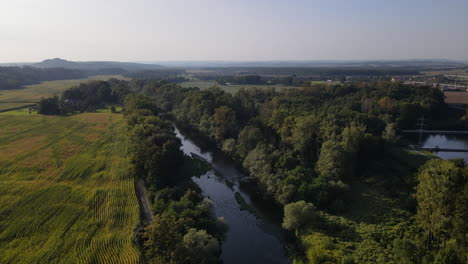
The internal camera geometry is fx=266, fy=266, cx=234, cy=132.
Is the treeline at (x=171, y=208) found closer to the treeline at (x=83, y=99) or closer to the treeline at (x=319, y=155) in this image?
the treeline at (x=319, y=155)

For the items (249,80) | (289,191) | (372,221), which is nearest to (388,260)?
(372,221)

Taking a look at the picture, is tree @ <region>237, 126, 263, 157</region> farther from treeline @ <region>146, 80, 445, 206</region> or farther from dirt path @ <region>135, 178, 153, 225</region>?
dirt path @ <region>135, 178, 153, 225</region>

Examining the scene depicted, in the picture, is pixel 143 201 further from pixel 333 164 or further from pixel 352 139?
pixel 352 139

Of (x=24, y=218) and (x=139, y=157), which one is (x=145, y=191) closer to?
(x=139, y=157)

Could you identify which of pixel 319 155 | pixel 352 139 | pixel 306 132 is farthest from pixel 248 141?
pixel 352 139

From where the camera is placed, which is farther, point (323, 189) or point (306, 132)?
point (306, 132)

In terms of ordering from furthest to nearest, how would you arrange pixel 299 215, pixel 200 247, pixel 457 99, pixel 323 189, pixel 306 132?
pixel 457 99 < pixel 306 132 < pixel 323 189 < pixel 299 215 < pixel 200 247
